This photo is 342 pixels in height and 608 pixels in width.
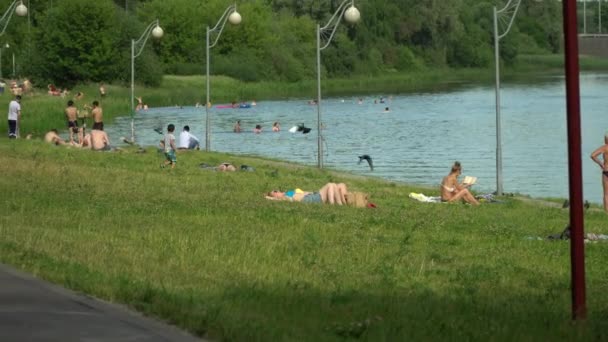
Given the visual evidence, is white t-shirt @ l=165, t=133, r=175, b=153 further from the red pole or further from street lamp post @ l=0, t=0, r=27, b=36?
the red pole

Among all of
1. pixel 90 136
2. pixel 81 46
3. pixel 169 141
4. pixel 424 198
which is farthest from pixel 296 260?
pixel 81 46

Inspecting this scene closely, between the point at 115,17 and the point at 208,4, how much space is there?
89.8ft

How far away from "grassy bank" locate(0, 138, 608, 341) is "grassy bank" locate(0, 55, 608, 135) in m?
30.9

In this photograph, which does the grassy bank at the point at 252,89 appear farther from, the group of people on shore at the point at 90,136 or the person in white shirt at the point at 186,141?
the person in white shirt at the point at 186,141

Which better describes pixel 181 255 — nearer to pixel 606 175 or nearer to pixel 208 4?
pixel 606 175

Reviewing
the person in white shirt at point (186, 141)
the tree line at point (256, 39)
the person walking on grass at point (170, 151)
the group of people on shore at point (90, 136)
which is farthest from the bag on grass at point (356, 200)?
the tree line at point (256, 39)

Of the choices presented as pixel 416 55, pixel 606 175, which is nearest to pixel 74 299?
pixel 606 175

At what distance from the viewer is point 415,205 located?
26.7 meters

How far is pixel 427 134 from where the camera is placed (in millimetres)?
65125

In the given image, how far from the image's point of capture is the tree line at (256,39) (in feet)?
315

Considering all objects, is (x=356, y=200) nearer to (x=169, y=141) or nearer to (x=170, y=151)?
(x=170, y=151)

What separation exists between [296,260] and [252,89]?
323ft

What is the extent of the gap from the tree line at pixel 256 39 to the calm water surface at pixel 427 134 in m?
9.42

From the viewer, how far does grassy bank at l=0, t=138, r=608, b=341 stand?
35.6ft
